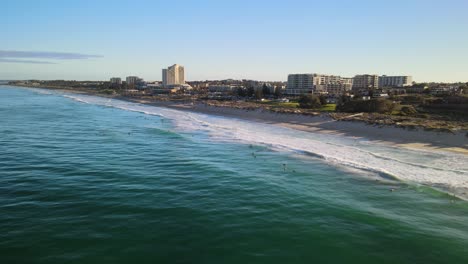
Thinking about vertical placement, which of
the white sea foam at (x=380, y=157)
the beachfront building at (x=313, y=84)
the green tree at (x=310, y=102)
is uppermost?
→ the beachfront building at (x=313, y=84)

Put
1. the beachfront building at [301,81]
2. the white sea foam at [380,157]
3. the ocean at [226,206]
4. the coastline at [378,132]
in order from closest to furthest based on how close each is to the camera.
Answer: the ocean at [226,206] < the white sea foam at [380,157] < the coastline at [378,132] < the beachfront building at [301,81]

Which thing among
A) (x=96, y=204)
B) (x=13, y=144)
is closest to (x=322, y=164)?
(x=96, y=204)

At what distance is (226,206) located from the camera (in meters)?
12.9

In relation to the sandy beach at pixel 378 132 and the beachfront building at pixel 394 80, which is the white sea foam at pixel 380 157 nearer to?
the sandy beach at pixel 378 132

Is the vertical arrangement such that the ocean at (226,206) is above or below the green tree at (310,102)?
below

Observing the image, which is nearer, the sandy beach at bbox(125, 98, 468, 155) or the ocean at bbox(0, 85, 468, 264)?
the ocean at bbox(0, 85, 468, 264)

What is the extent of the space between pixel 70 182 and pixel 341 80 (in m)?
172

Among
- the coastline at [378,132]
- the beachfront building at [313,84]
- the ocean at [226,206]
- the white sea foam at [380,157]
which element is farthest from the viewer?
the beachfront building at [313,84]

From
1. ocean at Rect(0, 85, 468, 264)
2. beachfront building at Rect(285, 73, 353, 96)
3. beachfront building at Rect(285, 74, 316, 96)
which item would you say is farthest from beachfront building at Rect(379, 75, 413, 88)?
ocean at Rect(0, 85, 468, 264)

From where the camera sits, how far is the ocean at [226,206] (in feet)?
31.0

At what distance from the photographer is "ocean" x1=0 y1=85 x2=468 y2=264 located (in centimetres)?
944

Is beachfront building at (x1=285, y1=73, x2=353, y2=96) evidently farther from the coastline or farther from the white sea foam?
the white sea foam

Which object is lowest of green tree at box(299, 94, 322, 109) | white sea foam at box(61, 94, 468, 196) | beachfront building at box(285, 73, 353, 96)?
white sea foam at box(61, 94, 468, 196)

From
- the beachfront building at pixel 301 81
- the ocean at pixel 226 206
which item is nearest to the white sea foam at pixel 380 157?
the ocean at pixel 226 206
